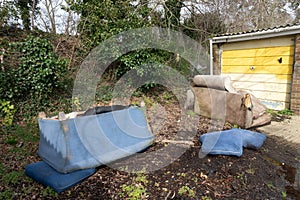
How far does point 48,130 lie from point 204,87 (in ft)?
12.1

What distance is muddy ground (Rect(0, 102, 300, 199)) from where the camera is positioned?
7.09 feet

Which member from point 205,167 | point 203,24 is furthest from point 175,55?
point 205,167

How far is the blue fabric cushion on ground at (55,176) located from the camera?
2.21 m

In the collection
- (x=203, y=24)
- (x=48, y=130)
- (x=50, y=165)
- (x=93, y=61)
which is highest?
(x=203, y=24)

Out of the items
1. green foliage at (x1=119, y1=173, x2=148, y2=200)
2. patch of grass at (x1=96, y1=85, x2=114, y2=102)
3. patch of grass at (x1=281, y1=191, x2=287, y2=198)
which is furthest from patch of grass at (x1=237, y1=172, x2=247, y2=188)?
patch of grass at (x1=96, y1=85, x2=114, y2=102)

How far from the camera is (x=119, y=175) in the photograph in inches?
99.2

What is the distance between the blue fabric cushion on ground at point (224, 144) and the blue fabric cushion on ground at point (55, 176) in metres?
1.69

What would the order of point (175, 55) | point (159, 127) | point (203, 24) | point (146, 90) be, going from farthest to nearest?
point (203, 24)
point (175, 55)
point (146, 90)
point (159, 127)

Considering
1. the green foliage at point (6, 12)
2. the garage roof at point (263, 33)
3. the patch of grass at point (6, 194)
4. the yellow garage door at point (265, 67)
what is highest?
the green foliage at point (6, 12)

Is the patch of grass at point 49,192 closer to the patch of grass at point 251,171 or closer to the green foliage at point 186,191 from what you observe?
the green foliage at point 186,191

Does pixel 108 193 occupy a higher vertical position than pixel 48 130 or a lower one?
lower

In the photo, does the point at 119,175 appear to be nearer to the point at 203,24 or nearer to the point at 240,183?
Answer: the point at 240,183

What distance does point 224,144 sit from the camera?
116 inches

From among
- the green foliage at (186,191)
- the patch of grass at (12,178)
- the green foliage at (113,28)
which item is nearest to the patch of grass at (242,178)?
the green foliage at (186,191)
